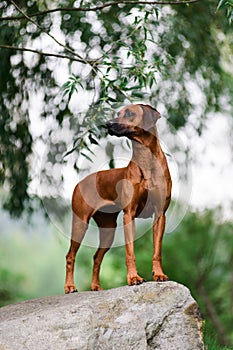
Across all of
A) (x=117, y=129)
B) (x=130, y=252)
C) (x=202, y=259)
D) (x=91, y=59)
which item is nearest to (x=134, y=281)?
(x=130, y=252)

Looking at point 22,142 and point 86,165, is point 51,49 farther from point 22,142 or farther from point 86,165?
point 86,165

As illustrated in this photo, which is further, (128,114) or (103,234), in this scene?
(103,234)

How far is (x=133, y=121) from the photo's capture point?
4844mm

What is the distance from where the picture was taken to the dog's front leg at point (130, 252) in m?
4.89

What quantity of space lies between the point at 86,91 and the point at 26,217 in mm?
2086

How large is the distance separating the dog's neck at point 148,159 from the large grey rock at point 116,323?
756 millimetres

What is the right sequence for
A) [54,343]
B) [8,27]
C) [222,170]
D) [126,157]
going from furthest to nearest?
1. [222,170]
2. [8,27]
3. [126,157]
4. [54,343]

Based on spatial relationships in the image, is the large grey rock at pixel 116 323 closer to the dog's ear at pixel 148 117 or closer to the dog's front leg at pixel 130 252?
the dog's front leg at pixel 130 252

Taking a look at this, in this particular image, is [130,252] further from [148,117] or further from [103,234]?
[148,117]

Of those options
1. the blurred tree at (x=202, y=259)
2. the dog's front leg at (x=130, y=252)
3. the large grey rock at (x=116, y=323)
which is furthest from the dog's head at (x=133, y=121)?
the blurred tree at (x=202, y=259)

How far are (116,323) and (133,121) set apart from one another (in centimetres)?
137

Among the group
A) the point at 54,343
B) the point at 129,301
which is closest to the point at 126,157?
the point at 129,301

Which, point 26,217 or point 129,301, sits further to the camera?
point 26,217

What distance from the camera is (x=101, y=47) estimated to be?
806 centimetres
